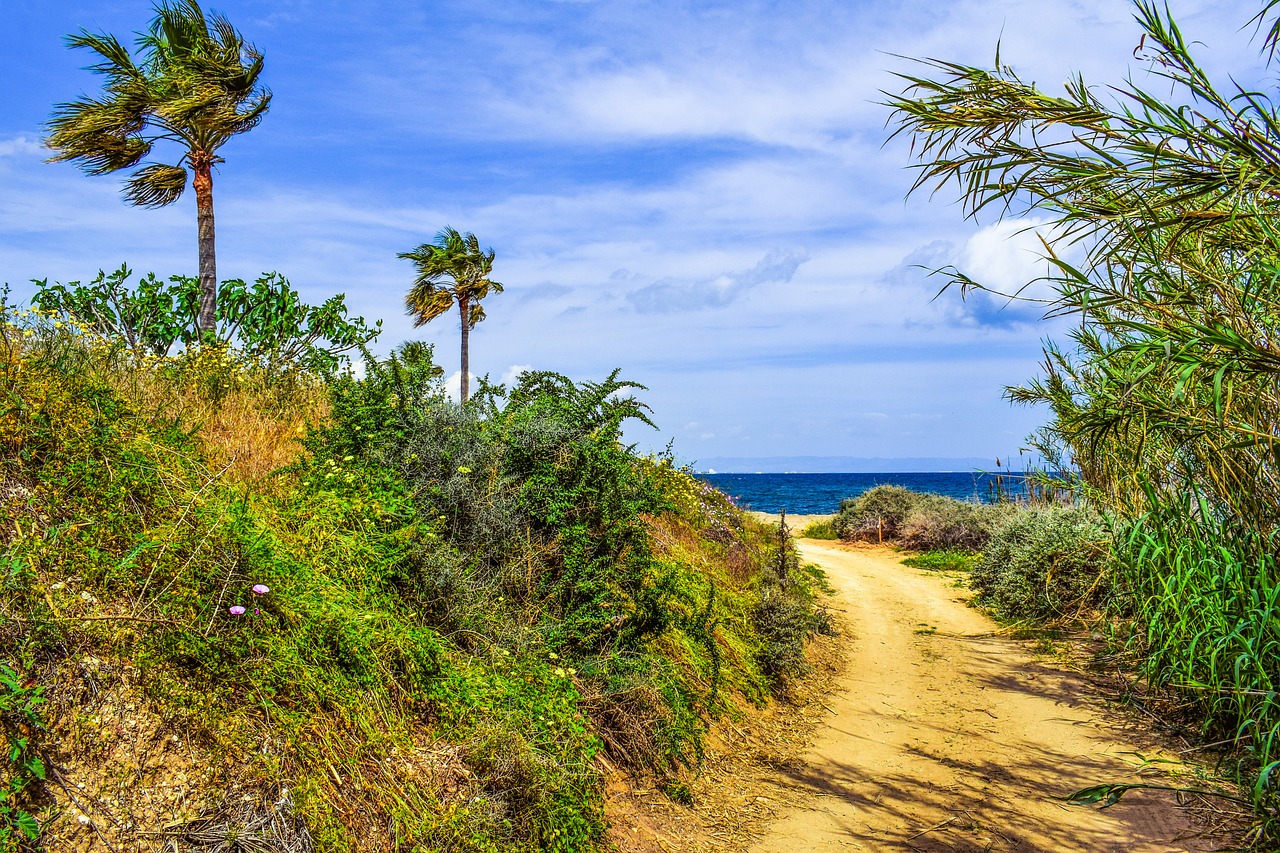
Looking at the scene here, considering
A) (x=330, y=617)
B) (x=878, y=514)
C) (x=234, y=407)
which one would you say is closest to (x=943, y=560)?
(x=878, y=514)

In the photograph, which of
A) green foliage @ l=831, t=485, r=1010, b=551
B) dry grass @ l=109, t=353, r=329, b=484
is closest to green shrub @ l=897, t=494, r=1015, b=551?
green foliage @ l=831, t=485, r=1010, b=551

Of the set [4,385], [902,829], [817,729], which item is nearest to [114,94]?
[4,385]

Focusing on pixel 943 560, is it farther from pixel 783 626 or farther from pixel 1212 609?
pixel 1212 609

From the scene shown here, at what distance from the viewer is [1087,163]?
3.53 m

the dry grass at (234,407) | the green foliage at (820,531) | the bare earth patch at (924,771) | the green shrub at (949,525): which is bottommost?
the bare earth patch at (924,771)

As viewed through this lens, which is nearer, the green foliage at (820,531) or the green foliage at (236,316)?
the green foliage at (236,316)

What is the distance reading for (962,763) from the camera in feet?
20.4

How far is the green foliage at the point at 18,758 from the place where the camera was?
246 cm

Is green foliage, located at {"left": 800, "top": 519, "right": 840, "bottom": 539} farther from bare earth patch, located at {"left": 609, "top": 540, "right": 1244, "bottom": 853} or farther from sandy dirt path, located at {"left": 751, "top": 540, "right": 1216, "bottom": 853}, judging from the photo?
bare earth patch, located at {"left": 609, "top": 540, "right": 1244, "bottom": 853}

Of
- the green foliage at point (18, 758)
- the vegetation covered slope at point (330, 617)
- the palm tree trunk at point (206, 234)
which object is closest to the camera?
the green foliage at point (18, 758)

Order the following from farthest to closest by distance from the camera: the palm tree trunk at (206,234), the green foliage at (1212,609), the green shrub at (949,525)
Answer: the green shrub at (949,525) → the palm tree trunk at (206,234) → the green foliage at (1212,609)

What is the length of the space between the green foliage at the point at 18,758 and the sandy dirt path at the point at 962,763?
13.2 ft

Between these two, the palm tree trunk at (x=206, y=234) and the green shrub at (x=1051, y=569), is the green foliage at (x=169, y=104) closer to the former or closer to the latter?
the palm tree trunk at (x=206, y=234)

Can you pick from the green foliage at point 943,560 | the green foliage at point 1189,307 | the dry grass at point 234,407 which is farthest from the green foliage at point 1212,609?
the green foliage at point 943,560
